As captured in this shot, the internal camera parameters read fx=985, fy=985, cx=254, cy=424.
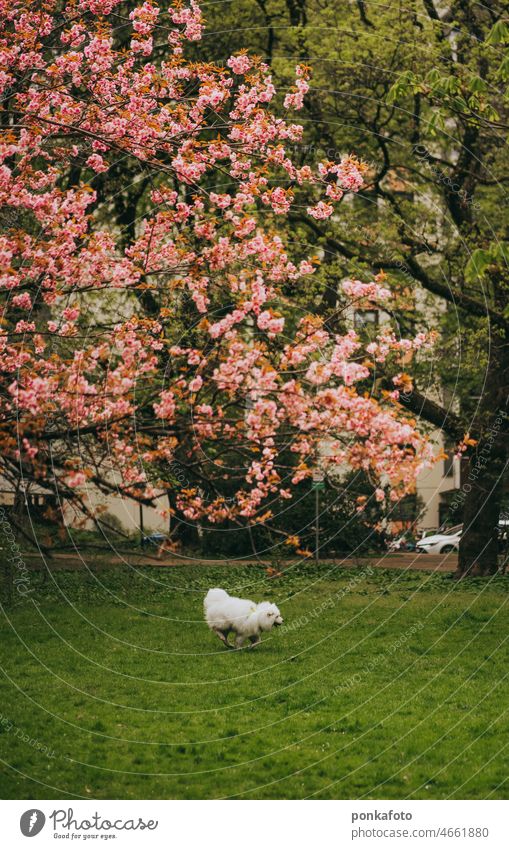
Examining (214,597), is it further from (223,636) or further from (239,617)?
(223,636)

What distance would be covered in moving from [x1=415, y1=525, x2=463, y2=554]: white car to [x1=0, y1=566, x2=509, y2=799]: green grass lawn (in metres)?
17.3

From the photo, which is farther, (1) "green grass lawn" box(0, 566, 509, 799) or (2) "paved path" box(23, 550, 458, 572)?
(2) "paved path" box(23, 550, 458, 572)

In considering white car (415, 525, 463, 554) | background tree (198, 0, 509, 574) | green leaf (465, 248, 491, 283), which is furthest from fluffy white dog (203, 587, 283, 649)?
white car (415, 525, 463, 554)

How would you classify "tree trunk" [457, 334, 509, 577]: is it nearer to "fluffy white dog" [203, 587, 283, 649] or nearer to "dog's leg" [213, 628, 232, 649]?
"fluffy white dog" [203, 587, 283, 649]

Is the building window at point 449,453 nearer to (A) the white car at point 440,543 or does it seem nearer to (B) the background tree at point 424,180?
(B) the background tree at point 424,180

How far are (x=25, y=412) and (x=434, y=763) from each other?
5.94 meters

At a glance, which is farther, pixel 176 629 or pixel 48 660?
pixel 176 629

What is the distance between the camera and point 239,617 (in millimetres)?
17703

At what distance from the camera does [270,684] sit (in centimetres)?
1507

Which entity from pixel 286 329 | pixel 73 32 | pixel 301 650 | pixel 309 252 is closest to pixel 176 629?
pixel 301 650

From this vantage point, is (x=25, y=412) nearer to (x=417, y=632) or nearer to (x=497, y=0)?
(x=417, y=632)

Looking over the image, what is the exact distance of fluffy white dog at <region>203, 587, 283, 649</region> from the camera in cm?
1744

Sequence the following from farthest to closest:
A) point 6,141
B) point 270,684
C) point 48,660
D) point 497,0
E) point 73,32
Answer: point 497,0 → point 48,660 → point 270,684 → point 73,32 → point 6,141

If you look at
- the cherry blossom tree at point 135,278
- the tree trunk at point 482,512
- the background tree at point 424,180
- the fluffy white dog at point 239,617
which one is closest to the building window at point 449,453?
the tree trunk at point 482,512
